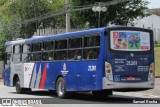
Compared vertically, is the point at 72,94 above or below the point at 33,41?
below

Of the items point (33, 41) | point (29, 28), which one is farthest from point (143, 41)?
point (29, 28)

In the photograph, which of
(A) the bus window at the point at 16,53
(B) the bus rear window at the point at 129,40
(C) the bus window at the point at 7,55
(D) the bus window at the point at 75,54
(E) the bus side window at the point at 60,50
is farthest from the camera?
(C) the bus window at the point at 7,55

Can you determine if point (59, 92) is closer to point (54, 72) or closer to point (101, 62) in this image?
point (54, 72)

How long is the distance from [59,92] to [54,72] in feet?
3.56

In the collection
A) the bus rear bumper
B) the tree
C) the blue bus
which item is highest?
the tree

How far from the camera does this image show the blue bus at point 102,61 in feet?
58.8

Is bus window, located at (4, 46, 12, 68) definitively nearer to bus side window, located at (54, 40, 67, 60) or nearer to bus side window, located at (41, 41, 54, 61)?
bus side window, located at (41, 41, 54, 61)

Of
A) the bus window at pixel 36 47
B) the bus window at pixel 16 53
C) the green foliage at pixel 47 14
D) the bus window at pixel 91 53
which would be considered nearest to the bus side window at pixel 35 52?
the bus window at pixel 36 47

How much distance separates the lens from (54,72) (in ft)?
70.0

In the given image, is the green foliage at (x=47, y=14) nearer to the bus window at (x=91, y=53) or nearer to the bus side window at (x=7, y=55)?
the bus side window at (x=7, y=55)

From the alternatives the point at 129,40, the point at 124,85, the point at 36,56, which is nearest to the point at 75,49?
the point at 129,40

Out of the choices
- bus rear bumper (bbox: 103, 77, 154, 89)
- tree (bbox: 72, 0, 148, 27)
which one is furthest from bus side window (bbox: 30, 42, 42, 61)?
tree (bbox: 72, 0, 148, 27)

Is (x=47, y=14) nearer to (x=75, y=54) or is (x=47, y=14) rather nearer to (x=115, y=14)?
(x=115, y=14)

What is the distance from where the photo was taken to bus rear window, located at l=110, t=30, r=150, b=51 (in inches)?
715
